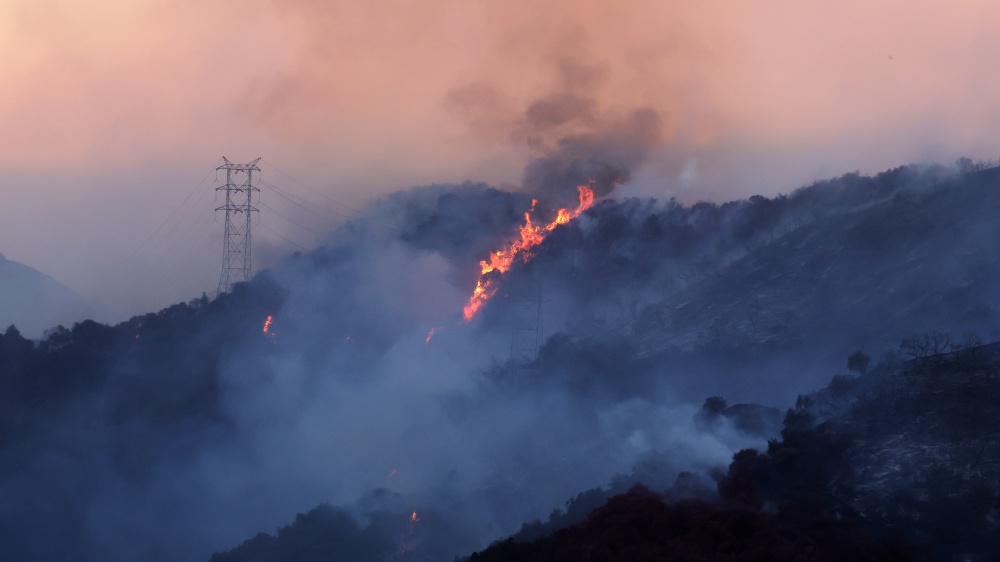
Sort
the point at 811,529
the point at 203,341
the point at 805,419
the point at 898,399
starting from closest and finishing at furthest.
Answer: the point at 811,529, the point at 898,399, the point at 805,419, the point at 203,341

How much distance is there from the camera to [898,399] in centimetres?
6994

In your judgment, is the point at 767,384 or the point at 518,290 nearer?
the point at 767,384

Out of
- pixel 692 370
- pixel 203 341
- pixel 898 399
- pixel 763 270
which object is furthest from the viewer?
pixel 203 341

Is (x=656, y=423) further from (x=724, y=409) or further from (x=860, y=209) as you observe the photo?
(x=860, y=209)

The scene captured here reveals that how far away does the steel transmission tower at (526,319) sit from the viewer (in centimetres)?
12525

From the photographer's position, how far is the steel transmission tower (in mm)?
125250

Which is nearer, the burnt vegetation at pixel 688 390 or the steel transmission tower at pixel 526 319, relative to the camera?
the burnt vegetation at pixel 688 390

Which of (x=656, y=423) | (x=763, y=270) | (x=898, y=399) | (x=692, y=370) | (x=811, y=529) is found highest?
(x=763, y=270)

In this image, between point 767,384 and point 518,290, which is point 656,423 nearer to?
point 767,384

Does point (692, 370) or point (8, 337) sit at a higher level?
point (8, 337)

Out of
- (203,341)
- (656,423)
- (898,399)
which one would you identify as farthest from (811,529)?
(203,341)

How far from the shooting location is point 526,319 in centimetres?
13400

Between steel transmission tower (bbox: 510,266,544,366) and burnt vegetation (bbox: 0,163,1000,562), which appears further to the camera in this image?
steel transmission tower (bbox: 510,266,544,366)

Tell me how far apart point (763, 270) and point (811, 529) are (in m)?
71.5
